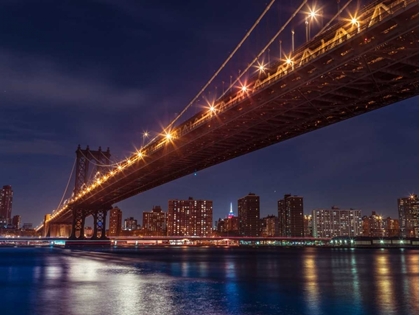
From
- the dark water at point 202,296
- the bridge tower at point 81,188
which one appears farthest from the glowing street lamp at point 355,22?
the bridge tower at point 81,188

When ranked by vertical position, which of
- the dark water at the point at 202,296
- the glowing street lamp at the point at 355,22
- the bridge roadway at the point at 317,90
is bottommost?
the dark water at the point at 202,296

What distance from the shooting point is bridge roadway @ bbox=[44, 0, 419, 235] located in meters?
24.2

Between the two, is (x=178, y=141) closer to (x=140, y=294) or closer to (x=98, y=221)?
(x=140, y=294)

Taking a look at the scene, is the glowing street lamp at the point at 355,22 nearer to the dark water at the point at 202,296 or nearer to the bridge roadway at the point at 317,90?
the bridge roadway at the point at 317,90

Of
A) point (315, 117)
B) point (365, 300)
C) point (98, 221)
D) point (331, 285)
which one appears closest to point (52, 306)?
point (365, 300)

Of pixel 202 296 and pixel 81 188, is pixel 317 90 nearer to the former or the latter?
pixel 202 296

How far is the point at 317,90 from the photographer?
32.1m

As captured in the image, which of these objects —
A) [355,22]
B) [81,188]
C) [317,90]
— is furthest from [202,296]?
[81,188]

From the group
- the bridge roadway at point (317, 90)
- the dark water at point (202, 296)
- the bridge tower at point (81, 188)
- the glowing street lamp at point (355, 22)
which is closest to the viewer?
the dark water at point (202, 296)

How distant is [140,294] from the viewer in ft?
65.7

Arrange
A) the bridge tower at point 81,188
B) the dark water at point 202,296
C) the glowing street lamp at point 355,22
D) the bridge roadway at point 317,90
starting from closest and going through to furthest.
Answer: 1. the dark water at point 202,296
2. the bridge roadway at point 317,90
3. the glowing street lamp at point 355,22
4. the bridge tower at point 81,188

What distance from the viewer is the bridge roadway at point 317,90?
952 inches

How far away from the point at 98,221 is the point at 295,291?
85598mm

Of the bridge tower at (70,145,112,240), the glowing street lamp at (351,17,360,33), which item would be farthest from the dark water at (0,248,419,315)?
the bridge tower at (70,145,112,240)
